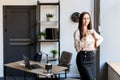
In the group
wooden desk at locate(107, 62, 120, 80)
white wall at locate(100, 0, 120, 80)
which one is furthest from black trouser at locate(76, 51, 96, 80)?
white wall at locate(100, 0, 120, 80)

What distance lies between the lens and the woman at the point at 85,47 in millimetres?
4074

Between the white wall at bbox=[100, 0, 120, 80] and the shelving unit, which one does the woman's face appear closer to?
the white wall at bbox=[100, 0, 120, 80]

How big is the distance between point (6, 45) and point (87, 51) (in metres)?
3.33

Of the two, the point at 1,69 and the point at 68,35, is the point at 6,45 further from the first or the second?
the point at 68,35

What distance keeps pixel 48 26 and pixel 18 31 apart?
82 cm

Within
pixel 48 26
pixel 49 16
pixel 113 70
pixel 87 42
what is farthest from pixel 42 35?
pixel 87 42

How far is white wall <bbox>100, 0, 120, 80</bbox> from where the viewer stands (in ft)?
18.1

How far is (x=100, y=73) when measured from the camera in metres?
5.63

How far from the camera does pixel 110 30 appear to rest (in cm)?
553

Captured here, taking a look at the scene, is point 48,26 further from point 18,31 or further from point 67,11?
point 18,31

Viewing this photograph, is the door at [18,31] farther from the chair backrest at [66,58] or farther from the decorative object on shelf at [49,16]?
the chair backrest at [66,58]

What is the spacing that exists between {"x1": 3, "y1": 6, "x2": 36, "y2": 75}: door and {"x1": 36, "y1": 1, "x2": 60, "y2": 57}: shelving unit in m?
0.14

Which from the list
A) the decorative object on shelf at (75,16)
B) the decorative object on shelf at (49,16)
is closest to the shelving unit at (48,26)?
the decorative object on shelf at (49,16)

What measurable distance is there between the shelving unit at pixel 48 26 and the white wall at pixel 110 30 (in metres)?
1.51
